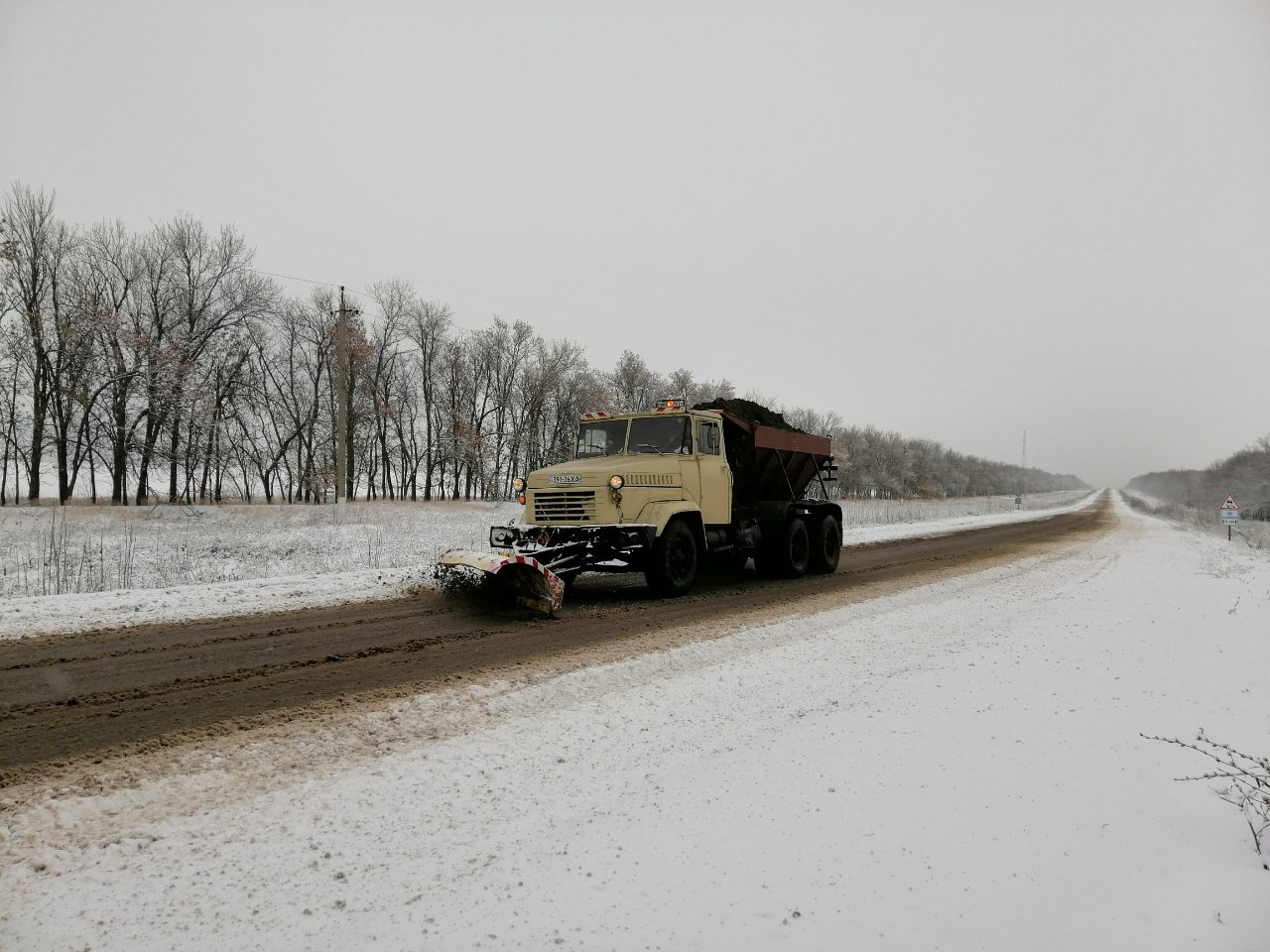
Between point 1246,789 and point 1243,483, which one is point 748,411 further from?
point 1243,483

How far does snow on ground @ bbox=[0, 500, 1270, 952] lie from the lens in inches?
94.6

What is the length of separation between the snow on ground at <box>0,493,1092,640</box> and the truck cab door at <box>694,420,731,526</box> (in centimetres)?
443

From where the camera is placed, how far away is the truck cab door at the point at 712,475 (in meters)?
10.2

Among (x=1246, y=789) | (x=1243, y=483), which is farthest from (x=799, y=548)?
(x=1243, y=483)

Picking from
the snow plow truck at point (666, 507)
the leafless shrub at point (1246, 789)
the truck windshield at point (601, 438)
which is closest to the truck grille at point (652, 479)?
the snow plow truck at point (666, 507)

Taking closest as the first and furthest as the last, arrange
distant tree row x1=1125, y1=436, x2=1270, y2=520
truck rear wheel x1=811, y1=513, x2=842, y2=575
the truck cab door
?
the truck cab door, truck rear wheel x1=811, y1=513, x2=842, y2=575, distant tree row x1=1125, y1=436, x2=1270, y2=520

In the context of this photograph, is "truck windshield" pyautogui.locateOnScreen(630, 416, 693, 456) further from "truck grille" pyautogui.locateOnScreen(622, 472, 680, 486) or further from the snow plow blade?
the snow plow blade

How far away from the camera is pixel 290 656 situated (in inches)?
235

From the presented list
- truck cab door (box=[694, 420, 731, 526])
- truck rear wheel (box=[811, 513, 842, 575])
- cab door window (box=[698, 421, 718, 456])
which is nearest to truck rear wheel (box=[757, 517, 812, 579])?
truck rear wheel (box=[811, 513, 842, 575])

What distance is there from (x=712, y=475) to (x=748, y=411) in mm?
2070

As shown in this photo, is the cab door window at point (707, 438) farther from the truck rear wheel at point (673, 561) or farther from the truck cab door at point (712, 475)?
the truck rear wheel at point (673, 561)

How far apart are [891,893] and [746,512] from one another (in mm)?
9071

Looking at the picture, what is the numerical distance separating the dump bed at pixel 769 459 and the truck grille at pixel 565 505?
294cm

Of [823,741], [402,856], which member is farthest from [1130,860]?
[402,856]
